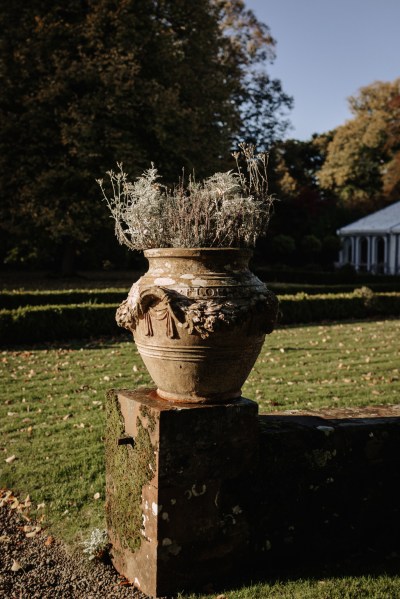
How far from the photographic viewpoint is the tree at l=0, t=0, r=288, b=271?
68.5ft

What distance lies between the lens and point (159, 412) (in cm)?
348

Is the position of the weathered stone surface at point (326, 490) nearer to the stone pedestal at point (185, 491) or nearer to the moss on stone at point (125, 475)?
the stone pedestal at point (185, 491)

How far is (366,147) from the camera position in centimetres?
4641

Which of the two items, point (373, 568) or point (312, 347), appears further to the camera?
point (312, 347)

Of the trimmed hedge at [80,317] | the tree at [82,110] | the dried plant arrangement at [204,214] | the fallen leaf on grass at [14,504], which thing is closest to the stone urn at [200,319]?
the dried plant arrangement at [204,214]

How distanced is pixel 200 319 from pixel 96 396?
16.4 ft

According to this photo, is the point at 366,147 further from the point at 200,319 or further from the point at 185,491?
the point at 185,491

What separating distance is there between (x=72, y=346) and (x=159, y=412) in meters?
9.56

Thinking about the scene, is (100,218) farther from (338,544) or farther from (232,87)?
(338,544)

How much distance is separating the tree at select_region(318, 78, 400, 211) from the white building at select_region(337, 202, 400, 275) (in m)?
7.01

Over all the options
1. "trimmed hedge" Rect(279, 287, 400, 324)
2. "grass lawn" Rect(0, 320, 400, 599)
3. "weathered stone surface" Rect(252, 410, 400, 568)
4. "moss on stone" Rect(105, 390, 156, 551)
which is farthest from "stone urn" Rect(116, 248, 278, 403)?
"trimmed hedge" Rect(279, 287, 400, 324)

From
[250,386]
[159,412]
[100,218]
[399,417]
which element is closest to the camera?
[159,412]

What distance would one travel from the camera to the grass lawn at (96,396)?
15.3 feet

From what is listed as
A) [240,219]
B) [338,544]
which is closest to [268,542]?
[338,544]
